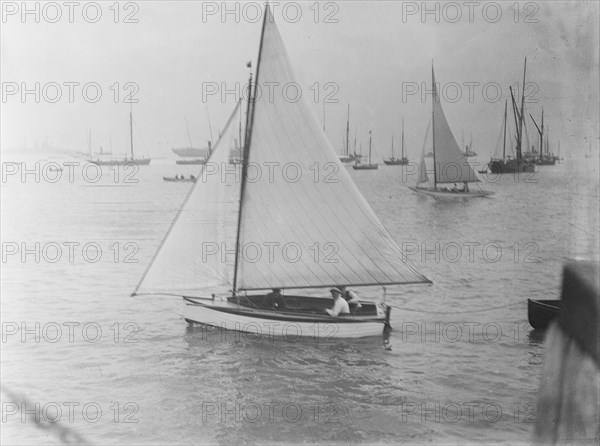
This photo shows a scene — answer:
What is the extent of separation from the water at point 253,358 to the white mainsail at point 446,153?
1.65 m

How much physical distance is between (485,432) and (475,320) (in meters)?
4.15

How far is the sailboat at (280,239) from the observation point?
10586 millimetres

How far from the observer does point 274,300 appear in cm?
1126

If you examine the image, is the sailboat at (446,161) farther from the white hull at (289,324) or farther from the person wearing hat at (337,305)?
the white hull at (289,324)

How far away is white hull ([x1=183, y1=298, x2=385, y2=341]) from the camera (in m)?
10.9

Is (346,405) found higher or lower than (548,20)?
lower

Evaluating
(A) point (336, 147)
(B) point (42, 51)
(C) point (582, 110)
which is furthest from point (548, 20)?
(B) point (42, 51)

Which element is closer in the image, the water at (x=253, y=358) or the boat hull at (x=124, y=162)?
the water at (x=253, y=358)

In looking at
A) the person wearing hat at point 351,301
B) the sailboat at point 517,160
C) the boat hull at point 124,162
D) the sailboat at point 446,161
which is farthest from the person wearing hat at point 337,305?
the sailboat at point 517,160

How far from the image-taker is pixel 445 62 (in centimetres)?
957

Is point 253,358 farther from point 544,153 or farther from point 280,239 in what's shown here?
point 544,153

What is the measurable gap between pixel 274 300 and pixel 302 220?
1705 mm

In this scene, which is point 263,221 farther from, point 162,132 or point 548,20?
point 548,20

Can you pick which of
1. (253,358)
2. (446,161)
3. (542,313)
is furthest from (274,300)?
(446,161)
